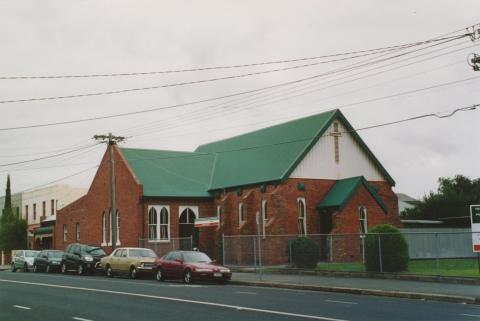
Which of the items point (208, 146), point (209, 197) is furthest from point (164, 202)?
point (208, 146)

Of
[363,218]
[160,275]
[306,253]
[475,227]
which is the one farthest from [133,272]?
[475,227]

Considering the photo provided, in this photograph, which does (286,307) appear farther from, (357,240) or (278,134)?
(278,134)

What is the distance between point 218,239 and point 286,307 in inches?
946

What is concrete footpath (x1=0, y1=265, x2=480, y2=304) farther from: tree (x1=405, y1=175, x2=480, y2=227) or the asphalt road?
tree (x1=405, y1=175, x2=480, y2=227)

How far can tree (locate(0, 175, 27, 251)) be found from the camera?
60.8 m

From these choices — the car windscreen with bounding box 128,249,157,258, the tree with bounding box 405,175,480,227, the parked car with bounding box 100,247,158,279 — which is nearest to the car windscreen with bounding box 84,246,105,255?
the parked car with bounding box 100,247,158,279

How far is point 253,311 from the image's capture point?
1508 centimetres

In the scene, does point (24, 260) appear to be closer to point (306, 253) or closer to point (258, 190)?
point (258, 190)

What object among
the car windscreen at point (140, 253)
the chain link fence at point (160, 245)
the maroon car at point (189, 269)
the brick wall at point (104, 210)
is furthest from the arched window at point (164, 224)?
the maroon car at point (189, 269)

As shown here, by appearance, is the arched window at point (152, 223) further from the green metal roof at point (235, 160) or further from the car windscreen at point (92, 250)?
the car windscreen at point (92, 250)

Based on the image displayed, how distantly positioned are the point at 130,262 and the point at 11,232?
34.7 meters

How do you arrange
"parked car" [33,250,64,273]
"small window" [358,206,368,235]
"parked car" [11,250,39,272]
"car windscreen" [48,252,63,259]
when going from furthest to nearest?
"parked car" [11,250,39,272], "car windscreen" [48,252,63,259], "parked car" [33,250,64,273], "small window" [358,206,368,235]

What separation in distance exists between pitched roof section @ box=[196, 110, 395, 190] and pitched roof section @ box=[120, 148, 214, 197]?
99cm

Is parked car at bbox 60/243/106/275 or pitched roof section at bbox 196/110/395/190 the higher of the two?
pitched roof section at bbox 196/110/395/190
